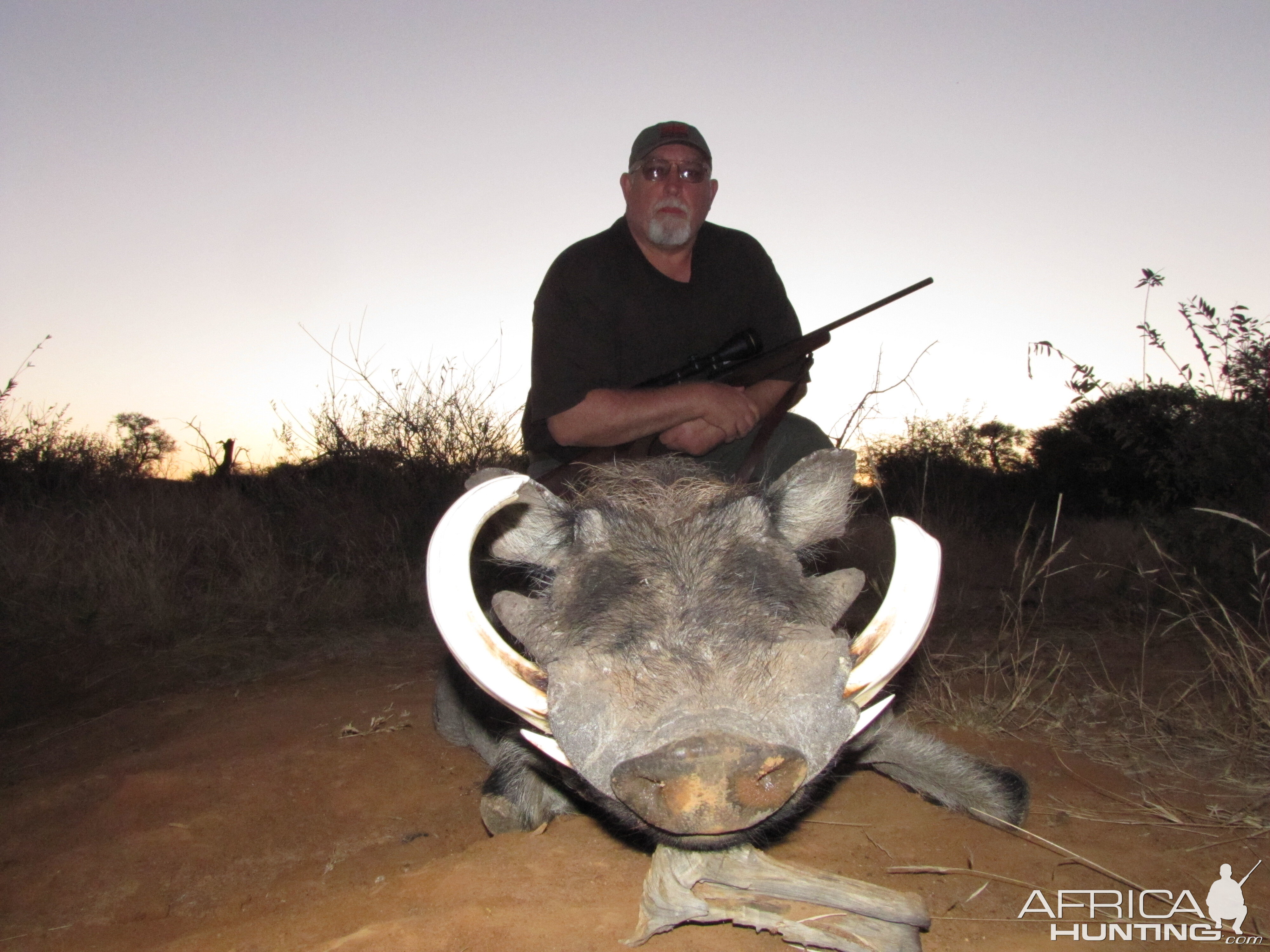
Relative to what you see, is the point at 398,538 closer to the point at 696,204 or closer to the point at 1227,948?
the point at 696,204

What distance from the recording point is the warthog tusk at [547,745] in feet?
4.72

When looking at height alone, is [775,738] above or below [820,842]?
above

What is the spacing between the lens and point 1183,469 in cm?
462

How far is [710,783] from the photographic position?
1.21 m

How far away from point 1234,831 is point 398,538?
6049mm

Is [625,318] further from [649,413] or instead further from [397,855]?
[397,855]

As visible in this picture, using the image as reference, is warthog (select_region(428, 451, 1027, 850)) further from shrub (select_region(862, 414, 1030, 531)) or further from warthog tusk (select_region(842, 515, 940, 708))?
shrub (select_region(862, 414, 1030, 531))

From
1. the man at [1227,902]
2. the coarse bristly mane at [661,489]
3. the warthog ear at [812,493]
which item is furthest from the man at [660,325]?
the man at [1227,902]

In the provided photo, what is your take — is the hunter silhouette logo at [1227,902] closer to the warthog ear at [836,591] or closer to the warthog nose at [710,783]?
A: the warthog ear at [836,591]

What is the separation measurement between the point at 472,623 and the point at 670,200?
2566 millimetres

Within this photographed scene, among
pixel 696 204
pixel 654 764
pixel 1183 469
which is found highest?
pixel 696 204

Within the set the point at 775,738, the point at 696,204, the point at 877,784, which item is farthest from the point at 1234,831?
the point at 696,204

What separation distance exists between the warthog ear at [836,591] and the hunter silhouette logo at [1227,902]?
1034 millimetres

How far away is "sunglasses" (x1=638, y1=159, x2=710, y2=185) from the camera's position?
11.7 feet
